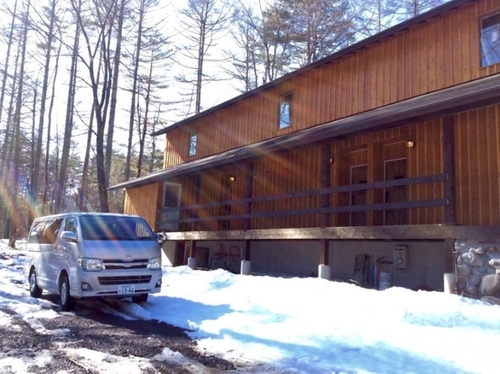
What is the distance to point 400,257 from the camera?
983 cm

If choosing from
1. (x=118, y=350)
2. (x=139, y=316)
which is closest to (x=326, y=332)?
(x=118, y=350)

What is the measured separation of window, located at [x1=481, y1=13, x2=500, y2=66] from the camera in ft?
31.2

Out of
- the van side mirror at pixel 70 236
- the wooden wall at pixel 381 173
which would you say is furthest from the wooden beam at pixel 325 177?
the van side mirror at pixel 70 236

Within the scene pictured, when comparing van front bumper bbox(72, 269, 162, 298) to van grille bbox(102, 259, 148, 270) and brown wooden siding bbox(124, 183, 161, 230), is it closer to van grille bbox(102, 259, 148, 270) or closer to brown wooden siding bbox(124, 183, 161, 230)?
van grille bbox(102, 259, 148, 270)

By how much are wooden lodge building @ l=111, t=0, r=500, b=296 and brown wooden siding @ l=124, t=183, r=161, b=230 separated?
48.6 inches

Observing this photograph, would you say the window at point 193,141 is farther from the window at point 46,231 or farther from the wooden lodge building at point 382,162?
the window at point 46,231

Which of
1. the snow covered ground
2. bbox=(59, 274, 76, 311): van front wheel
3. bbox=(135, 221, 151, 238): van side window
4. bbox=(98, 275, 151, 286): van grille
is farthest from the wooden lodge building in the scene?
bbox=(59, 274, 76, 311): van front wheel

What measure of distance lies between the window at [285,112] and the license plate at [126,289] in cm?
840

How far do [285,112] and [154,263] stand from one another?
8.29 meters

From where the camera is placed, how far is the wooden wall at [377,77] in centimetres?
1001

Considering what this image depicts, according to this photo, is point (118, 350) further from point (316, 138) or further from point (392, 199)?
point (392, 199)

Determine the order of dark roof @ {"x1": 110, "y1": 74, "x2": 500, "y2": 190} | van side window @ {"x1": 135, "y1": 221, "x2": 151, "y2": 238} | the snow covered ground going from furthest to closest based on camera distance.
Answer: van side window @ {"x1": 135, "y1": 221, "x2": 151, "y2": 238}, dark roof @ {"x1": 110, "y1": 74, "x2": 500, "y2": 190}, the snow covered ground

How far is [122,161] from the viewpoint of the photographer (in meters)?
39.0

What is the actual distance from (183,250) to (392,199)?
917cm
